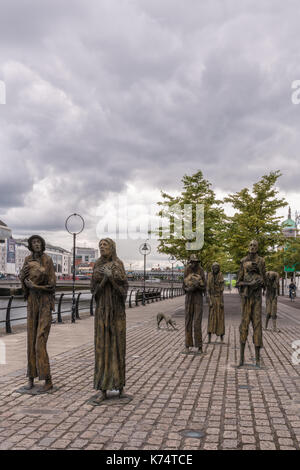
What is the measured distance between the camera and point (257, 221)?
22.8 m

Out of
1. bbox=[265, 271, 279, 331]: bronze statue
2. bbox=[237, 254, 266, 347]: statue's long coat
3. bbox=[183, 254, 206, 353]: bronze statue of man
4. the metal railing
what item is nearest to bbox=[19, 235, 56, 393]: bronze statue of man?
the metal railing

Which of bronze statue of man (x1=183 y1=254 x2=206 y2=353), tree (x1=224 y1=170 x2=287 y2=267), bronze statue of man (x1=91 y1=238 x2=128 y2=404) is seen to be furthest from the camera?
tree (x1=224 y1=170 x2=287 y2=267)

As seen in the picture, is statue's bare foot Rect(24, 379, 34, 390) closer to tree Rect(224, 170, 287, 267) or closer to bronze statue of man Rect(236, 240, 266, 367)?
bronze statue of man Rect(236, 240, 266, 367)

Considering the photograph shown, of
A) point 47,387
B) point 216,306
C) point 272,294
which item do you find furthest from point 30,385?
point 272,294

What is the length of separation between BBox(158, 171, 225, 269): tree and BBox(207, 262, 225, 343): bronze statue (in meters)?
12.2

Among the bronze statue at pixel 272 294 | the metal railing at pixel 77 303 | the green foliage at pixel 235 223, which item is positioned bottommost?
the metal railing at pixel 77 303

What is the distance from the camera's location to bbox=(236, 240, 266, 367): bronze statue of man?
27.5 ft

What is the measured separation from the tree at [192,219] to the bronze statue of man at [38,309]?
1876 cm

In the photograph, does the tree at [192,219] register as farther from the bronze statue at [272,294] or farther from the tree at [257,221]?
the bronze statue at [272,294]

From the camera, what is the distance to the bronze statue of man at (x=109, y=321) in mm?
5891

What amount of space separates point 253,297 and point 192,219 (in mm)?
17681

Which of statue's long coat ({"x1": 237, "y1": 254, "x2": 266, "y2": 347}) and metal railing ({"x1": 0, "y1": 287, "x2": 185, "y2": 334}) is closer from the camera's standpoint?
statue's long coat ({"x1": 237, "y1": 254, "x2": 266, "y2": 347})

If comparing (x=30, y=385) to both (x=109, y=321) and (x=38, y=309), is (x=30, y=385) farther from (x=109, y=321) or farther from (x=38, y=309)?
(x=109, y=321)

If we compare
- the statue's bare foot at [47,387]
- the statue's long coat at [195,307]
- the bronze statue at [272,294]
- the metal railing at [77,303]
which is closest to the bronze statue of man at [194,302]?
the statue's long coat at [195,307]
